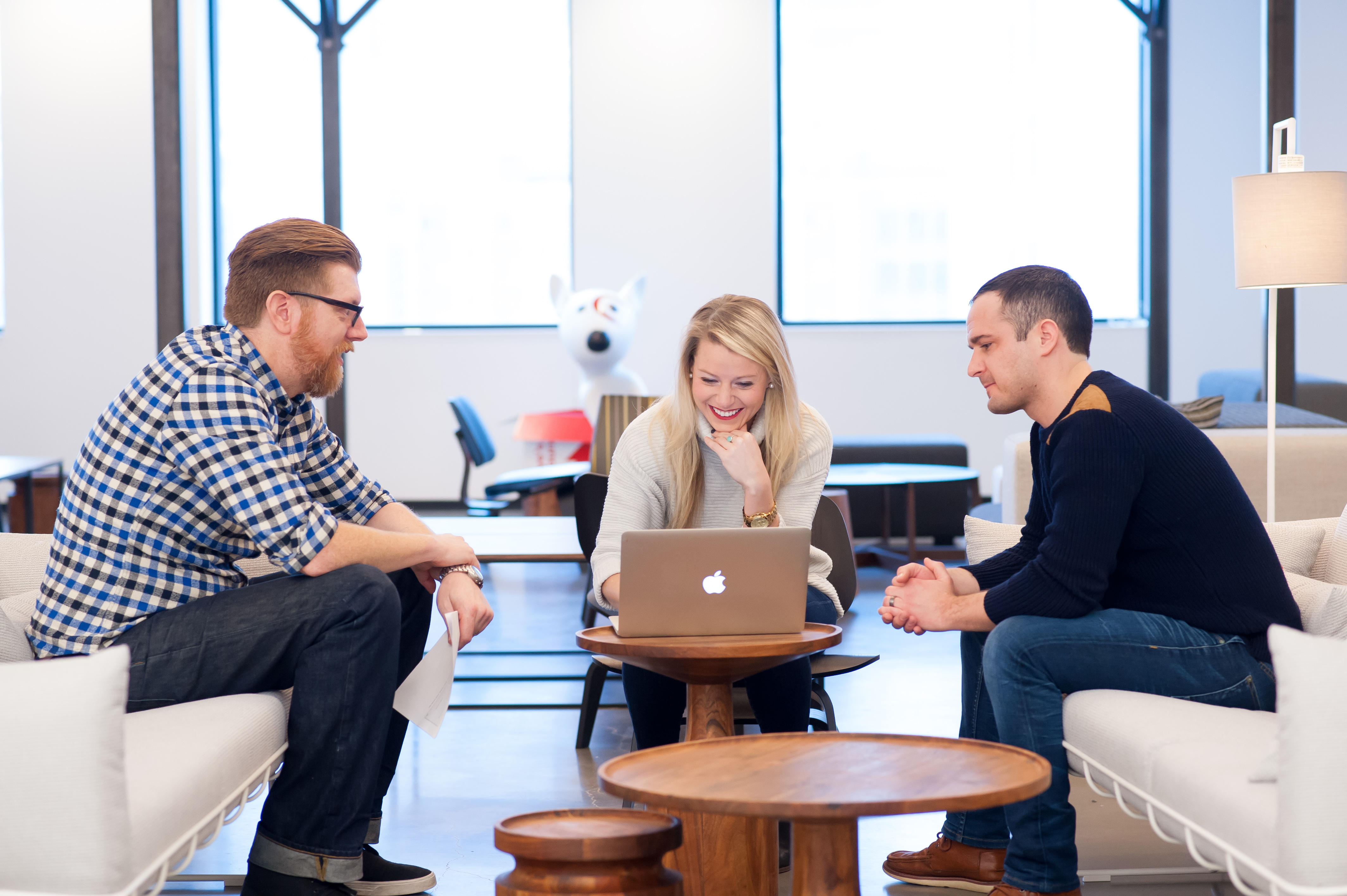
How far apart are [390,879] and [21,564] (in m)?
0.91

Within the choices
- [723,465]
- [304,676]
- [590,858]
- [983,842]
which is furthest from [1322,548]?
[304,676]

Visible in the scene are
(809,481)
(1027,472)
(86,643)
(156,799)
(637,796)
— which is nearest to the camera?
(637,796)

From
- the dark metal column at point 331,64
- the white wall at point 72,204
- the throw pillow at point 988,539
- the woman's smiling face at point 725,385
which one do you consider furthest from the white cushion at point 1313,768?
the white wall at point 72,204

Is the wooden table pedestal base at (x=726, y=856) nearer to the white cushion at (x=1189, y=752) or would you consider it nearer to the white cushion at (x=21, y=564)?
the white cushion at (x=1189, y=752)

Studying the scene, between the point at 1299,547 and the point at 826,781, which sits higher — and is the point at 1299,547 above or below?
above

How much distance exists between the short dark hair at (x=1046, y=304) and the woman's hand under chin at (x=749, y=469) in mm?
503

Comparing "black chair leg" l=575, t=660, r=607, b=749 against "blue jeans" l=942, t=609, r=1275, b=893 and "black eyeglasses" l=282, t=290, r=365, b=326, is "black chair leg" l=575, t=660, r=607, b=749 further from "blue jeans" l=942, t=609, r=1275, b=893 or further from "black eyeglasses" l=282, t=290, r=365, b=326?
"blue jeans" l=942, t=609, r=1275, b=893

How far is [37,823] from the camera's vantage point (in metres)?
1.36

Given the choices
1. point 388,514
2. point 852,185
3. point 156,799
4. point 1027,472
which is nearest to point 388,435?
point 852,185

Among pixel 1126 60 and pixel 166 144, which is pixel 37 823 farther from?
pixel 1126 60

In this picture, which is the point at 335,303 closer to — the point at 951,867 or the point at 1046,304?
the point at 1046,304

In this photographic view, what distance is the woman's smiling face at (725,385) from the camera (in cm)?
231

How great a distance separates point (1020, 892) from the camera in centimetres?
185

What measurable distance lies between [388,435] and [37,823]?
22.6 ft
